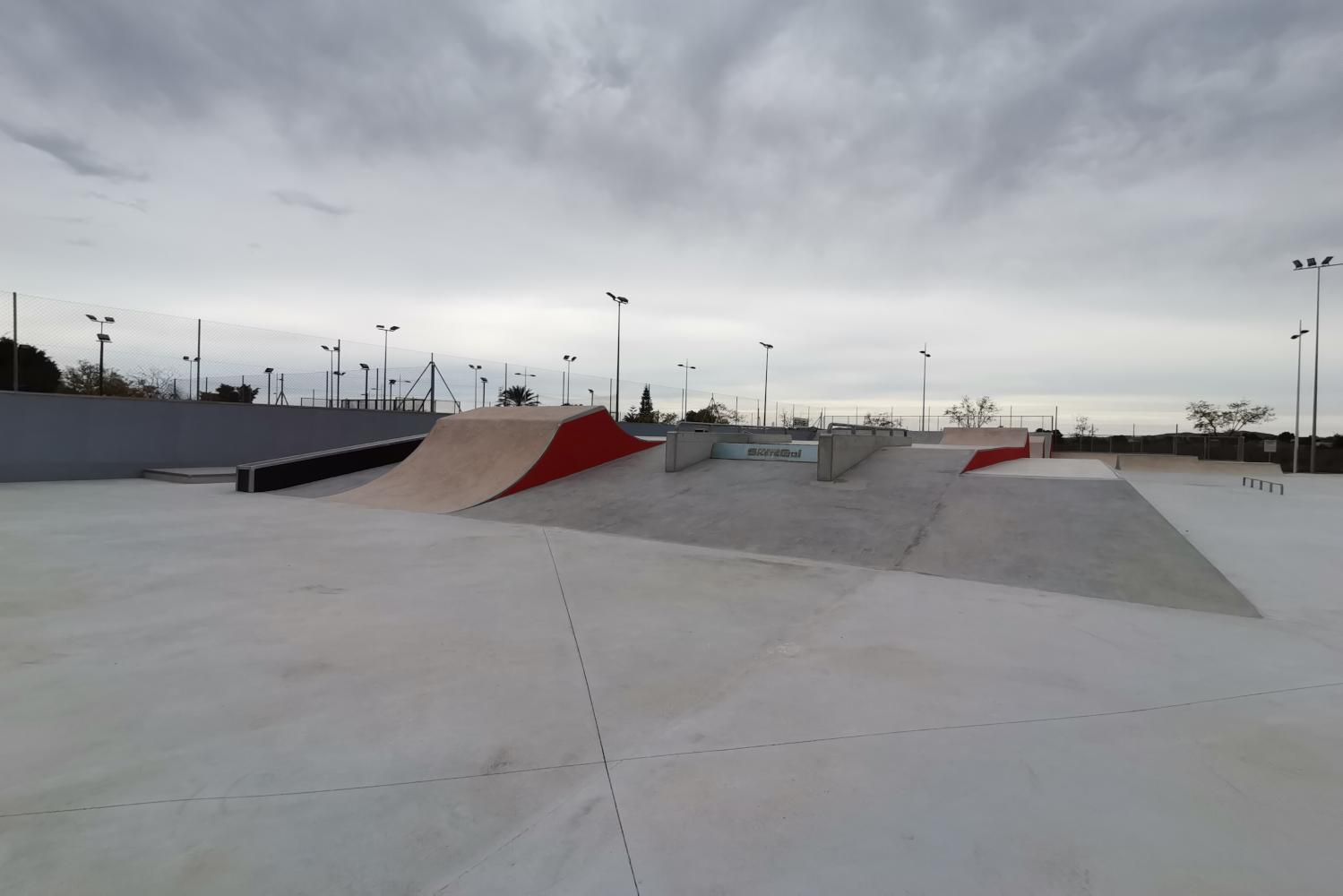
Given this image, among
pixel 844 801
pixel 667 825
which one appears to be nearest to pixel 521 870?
pixel 667 825

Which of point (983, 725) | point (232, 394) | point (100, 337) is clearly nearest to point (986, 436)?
point (983, 725)

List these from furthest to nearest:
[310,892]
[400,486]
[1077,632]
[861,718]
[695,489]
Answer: [400,486], [695,489], [1077,632], [861,718], [310,892]

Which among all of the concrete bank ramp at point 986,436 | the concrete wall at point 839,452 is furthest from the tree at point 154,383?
the concrete bank ramp at point 986,436

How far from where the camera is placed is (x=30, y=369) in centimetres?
1540

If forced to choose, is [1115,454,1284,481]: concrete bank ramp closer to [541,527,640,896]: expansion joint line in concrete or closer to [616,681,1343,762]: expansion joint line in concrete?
[616,681,1343,762]: expansion joint line in concrete

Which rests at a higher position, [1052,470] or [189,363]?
[189,363]

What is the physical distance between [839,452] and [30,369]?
1934cm

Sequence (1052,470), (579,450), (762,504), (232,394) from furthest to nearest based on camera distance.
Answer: (232,394), (579,450), (1052,470), (762,504)

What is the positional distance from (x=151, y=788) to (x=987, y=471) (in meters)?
13.1

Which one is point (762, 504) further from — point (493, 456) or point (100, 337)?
point (100, 337)

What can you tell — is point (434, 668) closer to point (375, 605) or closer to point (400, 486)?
point (375, 605)

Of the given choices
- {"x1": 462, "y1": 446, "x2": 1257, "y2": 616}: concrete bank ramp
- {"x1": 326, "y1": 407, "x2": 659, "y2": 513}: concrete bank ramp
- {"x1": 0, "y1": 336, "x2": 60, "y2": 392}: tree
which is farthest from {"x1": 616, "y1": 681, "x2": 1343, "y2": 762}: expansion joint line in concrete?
{"x1": 0, "y1": 336, "x2": 60, "y2": 392}: tree

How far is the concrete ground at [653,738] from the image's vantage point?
2096mm

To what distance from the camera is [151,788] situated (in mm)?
2469
